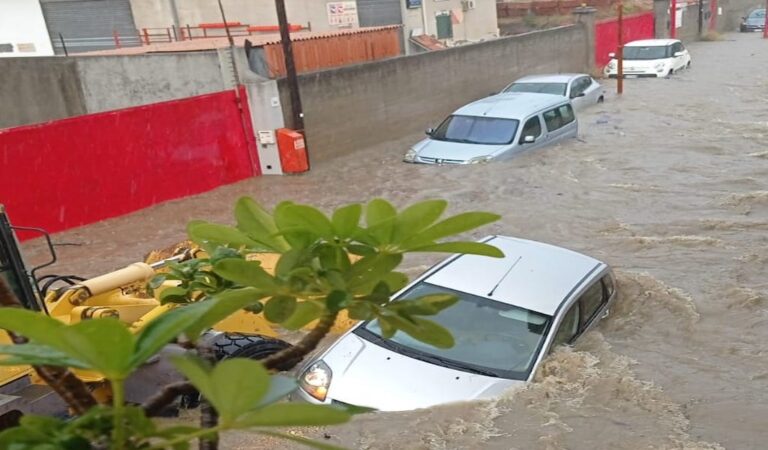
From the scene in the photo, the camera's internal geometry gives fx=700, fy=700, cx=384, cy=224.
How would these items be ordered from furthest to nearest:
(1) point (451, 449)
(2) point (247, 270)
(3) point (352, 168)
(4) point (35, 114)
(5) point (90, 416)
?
(4) point (35, 114) → (3) point (352, 168) → (1) point (451, 449) → (2) point (247, 270) → (5) point (90, 416)

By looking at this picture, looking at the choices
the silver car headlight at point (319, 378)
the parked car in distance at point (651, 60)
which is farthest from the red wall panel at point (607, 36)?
the silver car headlight at point (319, 378)

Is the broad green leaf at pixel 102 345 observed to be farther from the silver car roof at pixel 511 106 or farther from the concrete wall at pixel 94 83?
the concrete wall at pixel 94 83

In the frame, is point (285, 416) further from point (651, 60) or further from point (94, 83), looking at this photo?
point (651, 60)

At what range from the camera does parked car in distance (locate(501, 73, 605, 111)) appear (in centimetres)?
1691

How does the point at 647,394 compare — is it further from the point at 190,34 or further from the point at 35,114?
the point at 190,34

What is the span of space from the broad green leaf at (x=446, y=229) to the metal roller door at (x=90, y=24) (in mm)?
A: 28235

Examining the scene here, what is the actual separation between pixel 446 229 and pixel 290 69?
12.8 m

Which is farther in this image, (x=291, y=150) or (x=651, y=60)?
(x=651, y=60)

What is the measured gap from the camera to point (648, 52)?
936 inches

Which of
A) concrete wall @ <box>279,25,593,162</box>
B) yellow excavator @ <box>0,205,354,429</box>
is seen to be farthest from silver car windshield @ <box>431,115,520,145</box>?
yellow excavator @ <box>0,205,354,429</box>

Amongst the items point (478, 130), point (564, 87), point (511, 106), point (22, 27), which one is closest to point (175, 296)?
point (478, 130)

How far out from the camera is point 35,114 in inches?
653

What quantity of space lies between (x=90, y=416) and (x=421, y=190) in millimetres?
11271

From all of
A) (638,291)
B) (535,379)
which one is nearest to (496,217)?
(535,379)
